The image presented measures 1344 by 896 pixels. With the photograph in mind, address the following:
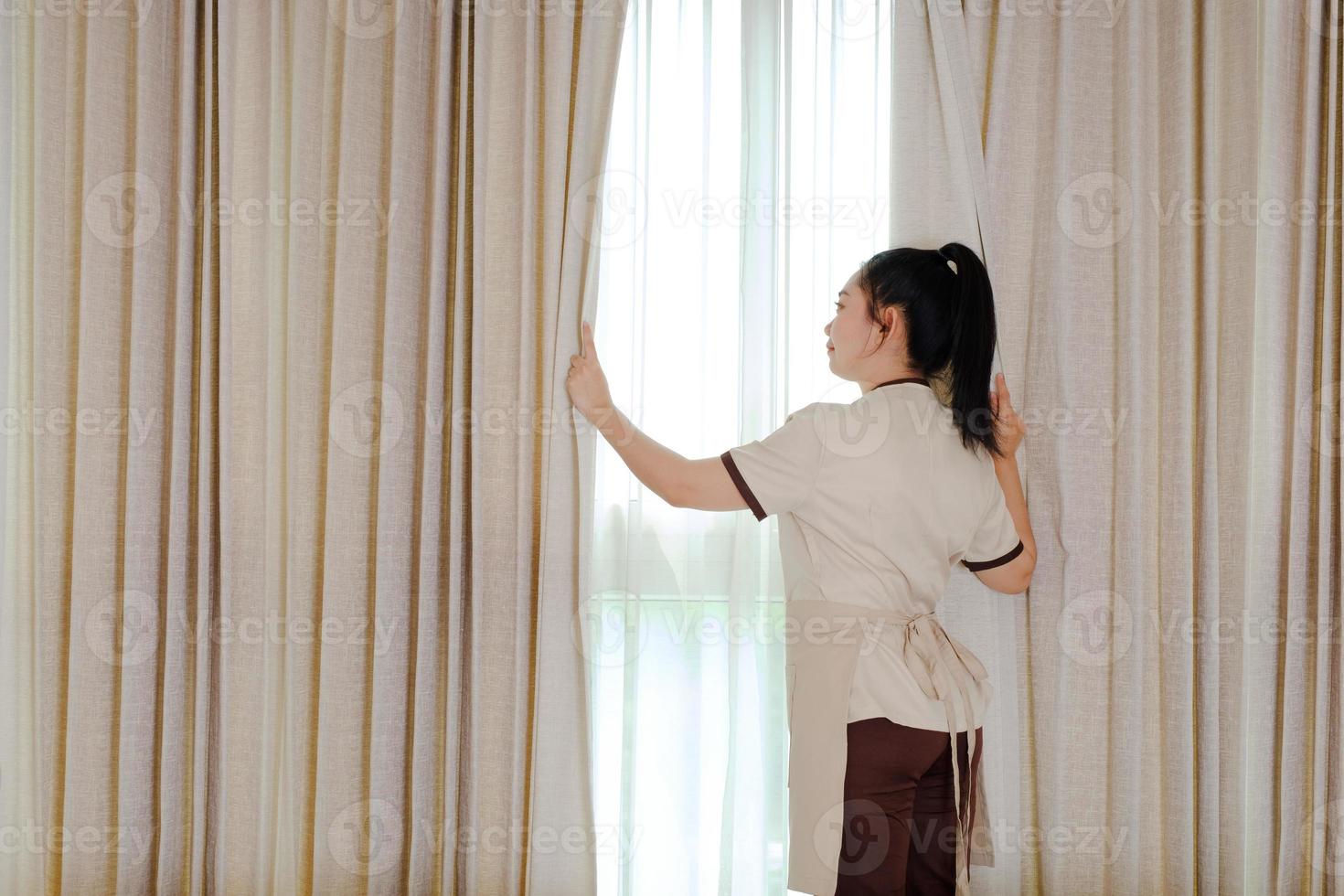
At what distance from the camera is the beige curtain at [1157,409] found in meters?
1.66

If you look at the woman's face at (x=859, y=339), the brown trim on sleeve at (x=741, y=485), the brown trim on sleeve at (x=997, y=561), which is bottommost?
the brown trim on sleeve at (x=997, y=561)

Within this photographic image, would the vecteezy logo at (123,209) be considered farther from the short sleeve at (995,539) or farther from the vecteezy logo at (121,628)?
the short sleeve at (995,539)

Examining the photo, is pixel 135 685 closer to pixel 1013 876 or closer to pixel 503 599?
pixel 503 599

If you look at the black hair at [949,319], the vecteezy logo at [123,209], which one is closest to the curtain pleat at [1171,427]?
the black hair at [949,319]

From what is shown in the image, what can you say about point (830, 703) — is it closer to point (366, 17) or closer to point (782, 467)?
point (782, 467)

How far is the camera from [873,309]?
147 centimetres

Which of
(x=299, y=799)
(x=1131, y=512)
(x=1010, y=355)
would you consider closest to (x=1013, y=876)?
(x=1131, y=512)

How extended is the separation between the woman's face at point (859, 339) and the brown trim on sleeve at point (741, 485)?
11.7 inches

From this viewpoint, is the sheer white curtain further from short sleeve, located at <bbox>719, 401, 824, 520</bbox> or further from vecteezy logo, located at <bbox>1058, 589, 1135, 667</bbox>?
vecteezy logo, located at <bbox>1058, 589, 1135, 667</bbox>

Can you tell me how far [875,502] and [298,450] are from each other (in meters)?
1.12

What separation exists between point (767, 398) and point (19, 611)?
155 centimetres

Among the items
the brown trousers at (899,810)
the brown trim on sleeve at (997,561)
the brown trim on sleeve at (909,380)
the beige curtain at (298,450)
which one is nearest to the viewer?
the brown trousers at (899,810)

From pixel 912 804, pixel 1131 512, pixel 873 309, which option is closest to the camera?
pixel 912 804

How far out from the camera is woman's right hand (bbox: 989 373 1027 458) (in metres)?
1.58
